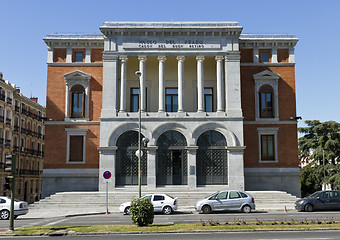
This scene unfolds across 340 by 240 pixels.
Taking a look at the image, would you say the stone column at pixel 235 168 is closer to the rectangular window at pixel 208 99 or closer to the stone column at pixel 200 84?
the stone column at pixel 200 84

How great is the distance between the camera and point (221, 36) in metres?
37.4

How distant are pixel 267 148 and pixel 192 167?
26.3 ft

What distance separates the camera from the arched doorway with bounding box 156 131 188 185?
1423 inches

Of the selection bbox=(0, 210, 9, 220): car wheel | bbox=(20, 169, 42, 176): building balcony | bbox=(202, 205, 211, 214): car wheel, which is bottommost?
bbox=(0, 210, 9, 220): car wheel

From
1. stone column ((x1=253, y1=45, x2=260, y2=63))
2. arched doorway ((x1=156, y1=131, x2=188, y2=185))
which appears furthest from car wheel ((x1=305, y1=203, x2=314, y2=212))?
stone column ((x1=253, y1=45, x2=260, y2=63))

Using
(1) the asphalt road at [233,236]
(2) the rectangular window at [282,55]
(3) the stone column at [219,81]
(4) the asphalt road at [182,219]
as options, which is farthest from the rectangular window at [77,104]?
(1) the asphalt road at [233,236]

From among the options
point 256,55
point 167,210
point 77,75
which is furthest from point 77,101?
point 256,55

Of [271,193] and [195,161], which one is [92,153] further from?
[271,193]

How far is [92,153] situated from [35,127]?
3311 centimetres

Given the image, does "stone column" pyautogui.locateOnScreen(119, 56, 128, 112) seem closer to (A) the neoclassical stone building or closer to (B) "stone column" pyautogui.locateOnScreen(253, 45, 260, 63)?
(A) the neoclassical stone building

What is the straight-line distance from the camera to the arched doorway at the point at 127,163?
118 ft

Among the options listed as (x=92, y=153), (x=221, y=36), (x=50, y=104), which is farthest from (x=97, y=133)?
(x=221, y=36)

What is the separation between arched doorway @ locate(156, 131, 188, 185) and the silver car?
10.5 meters

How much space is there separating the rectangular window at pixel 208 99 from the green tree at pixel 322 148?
21256 millimetres
